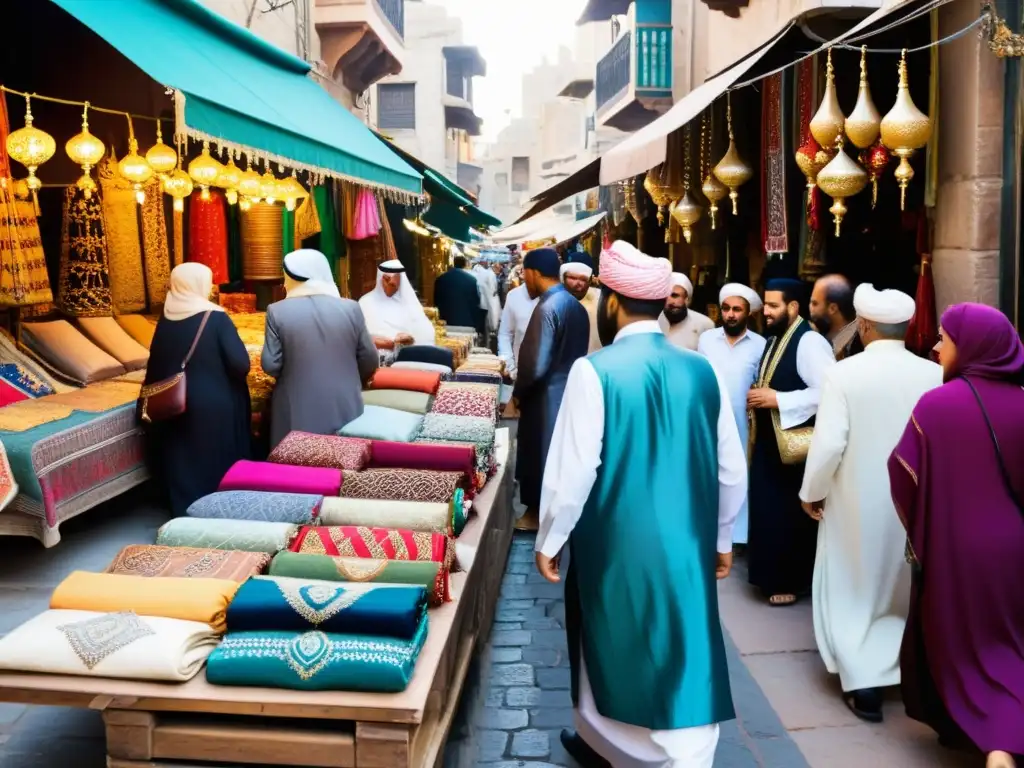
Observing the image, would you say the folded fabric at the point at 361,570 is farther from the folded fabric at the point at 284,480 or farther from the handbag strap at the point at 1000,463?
the handbag strap at the point at 1000,463

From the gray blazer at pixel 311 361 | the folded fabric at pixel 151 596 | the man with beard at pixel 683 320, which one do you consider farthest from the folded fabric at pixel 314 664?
the man with beard at pixel 683 320

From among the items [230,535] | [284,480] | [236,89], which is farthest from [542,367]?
[230,535]

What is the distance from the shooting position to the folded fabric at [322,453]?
13.8ft

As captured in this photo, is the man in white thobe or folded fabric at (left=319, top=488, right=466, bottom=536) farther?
the man in white thobe

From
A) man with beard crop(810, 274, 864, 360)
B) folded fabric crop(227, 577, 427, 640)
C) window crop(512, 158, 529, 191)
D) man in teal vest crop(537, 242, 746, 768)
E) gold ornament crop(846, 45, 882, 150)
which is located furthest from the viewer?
window crop(512, 158, 529, 191)

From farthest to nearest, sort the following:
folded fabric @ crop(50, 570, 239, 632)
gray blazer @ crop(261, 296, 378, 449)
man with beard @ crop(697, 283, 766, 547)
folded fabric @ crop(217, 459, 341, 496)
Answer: man with beard @ crop(697, 283, 766, 547), gray blazer @ crop(261, 296, 378, 449), folded fabric @ crop(217, 459, 341, 496), folded fabric @ crop(50, 570, 239, 632)

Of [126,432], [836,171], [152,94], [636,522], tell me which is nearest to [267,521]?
[636,522]

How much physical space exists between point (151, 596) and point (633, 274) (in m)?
1.76

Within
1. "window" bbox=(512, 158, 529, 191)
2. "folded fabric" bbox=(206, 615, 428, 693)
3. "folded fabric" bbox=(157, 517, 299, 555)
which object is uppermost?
"window" bbox=(512, 158, 529, 191)

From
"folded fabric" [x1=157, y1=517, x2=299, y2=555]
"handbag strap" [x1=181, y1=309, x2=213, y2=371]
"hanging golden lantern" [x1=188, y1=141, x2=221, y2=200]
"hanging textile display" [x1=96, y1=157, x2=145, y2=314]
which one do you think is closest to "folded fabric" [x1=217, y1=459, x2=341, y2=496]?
"folded fabric" [x1=157, y1=517, x2=299, y2=555]

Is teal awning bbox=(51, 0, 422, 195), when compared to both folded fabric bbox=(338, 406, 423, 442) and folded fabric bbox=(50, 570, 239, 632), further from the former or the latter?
folded fabric bbox=(50, 570, 239, 632)

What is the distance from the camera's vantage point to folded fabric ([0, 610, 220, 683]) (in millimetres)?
2754

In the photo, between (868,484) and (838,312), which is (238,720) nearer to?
(868,484)

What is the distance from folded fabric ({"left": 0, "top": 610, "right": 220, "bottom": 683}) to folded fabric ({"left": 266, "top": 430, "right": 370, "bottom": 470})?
1.38m
